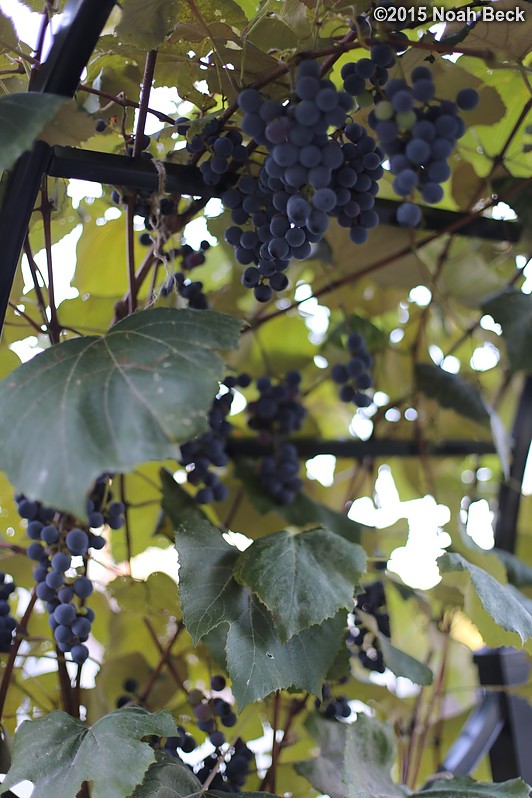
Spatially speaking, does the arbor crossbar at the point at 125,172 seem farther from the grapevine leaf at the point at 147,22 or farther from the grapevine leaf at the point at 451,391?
the grapevine leaf at the point at 451,391

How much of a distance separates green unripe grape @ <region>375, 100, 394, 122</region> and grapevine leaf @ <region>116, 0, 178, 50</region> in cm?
19

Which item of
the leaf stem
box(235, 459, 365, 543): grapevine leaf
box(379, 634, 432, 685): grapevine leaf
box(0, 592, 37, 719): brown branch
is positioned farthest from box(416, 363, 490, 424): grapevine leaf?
box(0, 592, 37, 719): brown branch

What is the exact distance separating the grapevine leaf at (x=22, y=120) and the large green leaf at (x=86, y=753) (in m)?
0.39

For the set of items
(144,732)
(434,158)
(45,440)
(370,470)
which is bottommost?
(370,470)

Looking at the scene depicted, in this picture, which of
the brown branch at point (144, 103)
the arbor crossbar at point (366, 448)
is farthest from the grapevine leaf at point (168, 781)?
the brown branch at point (144, 103)

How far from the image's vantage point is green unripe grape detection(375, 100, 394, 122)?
437 millimetres

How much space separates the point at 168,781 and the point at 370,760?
208 mm

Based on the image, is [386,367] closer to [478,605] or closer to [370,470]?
[370,470]

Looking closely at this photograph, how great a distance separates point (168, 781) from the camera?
1.81 feet

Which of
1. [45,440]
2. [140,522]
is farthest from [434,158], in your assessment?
[140,522]

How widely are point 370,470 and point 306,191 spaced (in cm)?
57

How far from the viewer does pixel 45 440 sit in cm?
40

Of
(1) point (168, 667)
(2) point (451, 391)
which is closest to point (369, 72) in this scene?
Result: (2) point (451, 391)

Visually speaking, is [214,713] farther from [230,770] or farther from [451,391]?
[451,391]
